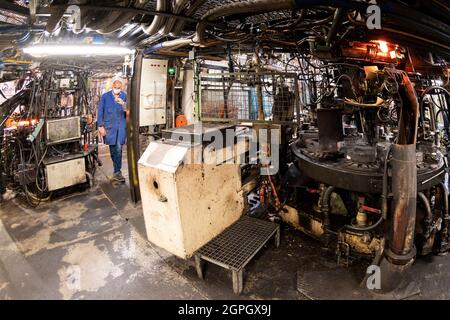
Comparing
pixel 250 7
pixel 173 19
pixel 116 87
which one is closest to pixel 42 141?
pixel 116 87

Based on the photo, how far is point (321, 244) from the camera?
3342 mm

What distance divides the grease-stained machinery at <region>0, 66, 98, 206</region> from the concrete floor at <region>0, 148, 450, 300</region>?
2.86 feet

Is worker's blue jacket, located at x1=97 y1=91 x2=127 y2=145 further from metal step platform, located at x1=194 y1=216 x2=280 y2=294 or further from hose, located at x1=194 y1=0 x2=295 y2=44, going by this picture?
metal step platform, located at x1=194 y1=216 x2=280 y2=294

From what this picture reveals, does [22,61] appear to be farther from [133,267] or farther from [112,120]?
[133,267]

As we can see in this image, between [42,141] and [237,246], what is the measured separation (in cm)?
410

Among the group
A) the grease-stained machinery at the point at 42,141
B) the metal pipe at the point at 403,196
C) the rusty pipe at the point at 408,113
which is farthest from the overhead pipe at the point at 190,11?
the grease-stained machinery at the point at 42,141

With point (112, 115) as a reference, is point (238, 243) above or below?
below

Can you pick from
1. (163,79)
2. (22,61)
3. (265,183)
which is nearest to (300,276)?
(265,183)

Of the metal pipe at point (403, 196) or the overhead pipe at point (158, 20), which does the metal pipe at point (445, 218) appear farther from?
the overhead pipe at point (158, 20)

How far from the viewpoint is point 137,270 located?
2957mm

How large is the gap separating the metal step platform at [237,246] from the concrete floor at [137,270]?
8.7 inches

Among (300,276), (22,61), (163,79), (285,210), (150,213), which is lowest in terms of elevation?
(300,276)

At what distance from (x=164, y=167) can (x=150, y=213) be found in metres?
0.63

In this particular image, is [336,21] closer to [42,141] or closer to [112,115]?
[112,115]
